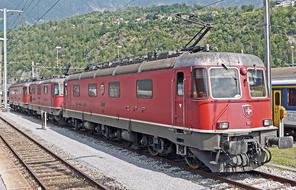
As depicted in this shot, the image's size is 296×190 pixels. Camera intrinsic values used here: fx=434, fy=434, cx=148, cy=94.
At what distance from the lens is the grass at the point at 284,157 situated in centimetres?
1296

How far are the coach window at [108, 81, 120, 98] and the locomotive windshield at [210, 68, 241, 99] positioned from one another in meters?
6.23

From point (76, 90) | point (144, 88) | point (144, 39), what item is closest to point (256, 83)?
point (144, 88)

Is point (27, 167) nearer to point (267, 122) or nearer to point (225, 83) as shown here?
point (225, 83)

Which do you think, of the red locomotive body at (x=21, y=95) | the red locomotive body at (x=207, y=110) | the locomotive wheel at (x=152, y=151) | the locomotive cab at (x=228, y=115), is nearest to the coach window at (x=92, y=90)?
the red locomotive body at (x=207, y=110)

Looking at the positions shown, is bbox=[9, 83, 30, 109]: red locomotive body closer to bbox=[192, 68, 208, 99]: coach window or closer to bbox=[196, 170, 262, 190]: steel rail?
bbox=[196, 170, 262, 190]: steel rail

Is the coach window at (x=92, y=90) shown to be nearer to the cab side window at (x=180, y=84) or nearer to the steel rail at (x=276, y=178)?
the cab side window at (x=180, y=84)

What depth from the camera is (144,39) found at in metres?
89.0

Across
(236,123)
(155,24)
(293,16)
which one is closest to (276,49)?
(293,16)

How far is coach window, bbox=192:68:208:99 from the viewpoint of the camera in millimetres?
11172

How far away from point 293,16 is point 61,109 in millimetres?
69904

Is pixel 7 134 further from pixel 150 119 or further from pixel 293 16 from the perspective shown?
pixel 293 16

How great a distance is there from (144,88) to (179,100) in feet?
8.58

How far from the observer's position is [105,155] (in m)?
15.5

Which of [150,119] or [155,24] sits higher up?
[155,24]
